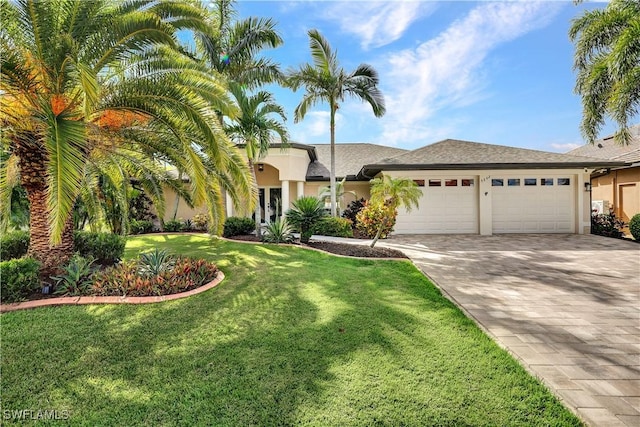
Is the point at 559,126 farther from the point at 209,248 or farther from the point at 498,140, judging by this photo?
the point at 209,248

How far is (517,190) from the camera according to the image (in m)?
14.8

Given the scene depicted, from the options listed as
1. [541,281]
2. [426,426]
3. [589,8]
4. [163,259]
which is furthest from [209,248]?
[589,8]

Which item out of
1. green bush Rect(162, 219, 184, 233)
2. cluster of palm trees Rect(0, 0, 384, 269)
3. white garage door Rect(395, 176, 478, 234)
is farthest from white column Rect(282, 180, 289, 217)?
cluster of palm trees Rect(0, 0, 384, 269)

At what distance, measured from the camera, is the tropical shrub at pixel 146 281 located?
18.4 feet

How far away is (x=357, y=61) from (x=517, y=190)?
1079 centimetres

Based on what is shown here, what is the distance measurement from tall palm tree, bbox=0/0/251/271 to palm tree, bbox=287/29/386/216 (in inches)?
301

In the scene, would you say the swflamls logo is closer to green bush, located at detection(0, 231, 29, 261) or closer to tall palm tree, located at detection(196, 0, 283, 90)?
green bush, located at detection(0, 231, 29, 261)

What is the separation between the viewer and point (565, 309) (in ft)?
16.9

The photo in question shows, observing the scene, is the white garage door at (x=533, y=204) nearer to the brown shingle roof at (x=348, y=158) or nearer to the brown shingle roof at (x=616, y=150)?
the brown shingle roof at (x=616, y=150)

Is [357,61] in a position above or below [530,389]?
above

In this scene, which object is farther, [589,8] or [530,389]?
[589,8]

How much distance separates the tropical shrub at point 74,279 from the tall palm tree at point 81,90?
0.56m

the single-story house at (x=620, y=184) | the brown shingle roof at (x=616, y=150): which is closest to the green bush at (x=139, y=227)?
the single-story house at (x=620, y=184)

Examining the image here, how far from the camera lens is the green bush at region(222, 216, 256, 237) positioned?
13141mm
